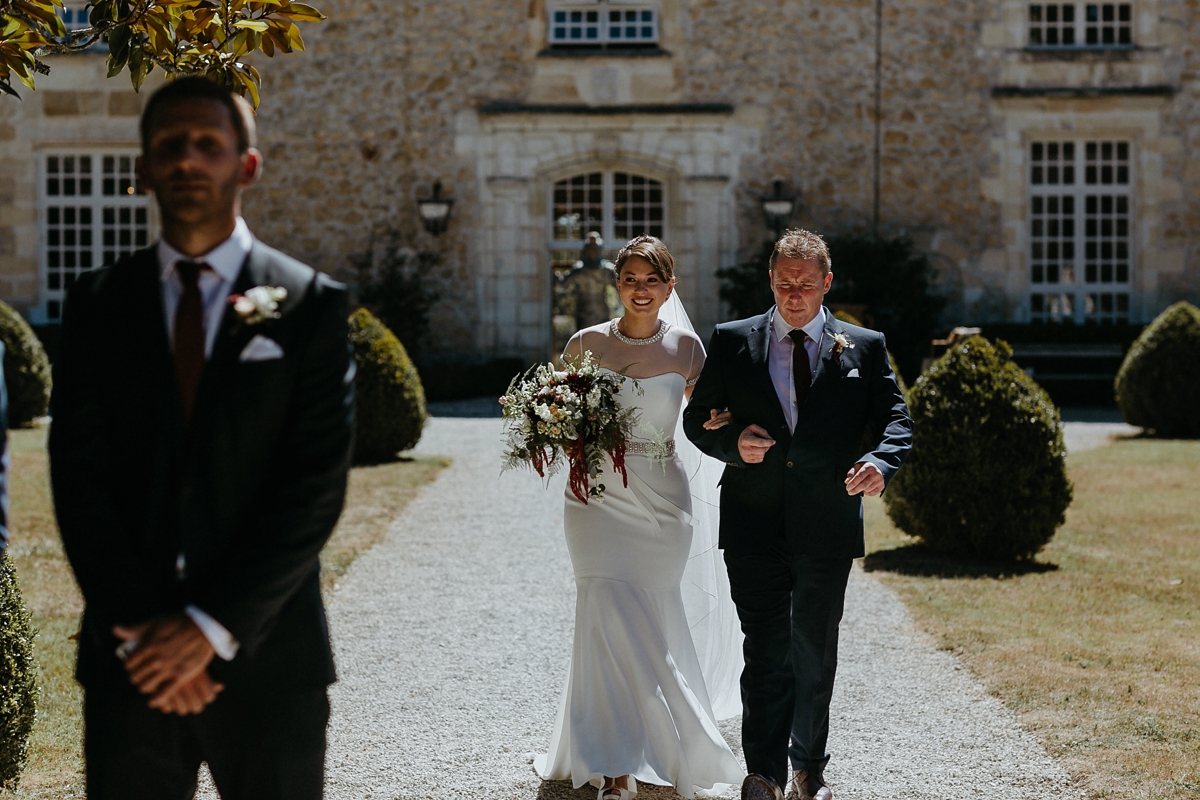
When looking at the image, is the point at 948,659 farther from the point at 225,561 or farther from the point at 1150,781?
the point at 225,561

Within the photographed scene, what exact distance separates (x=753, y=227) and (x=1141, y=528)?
9233mm

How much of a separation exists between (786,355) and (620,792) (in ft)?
4.63

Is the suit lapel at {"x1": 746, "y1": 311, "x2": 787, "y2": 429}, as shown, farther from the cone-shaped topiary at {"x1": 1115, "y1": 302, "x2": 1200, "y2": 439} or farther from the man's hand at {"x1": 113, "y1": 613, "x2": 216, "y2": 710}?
the cone-shaped topiary at {"x1": 1115, "y1": 302, "x2": 1200, "y2": 439}

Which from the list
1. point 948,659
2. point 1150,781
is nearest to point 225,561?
point 1150,781

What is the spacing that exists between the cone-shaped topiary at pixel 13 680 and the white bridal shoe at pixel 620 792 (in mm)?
1681

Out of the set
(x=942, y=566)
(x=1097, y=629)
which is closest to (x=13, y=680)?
(x=1097, y=629)

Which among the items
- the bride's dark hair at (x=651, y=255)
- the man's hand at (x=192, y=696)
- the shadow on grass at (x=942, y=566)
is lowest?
the shadow on grass at (x=942, y=566)

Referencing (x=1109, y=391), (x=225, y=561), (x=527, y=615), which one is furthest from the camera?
(x=1109, y=391)

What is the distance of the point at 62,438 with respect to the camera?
2.02m

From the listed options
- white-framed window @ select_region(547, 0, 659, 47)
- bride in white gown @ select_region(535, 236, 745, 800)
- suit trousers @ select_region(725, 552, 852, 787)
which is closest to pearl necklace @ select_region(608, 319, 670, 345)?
bride in white gown @ select_region(535, 236, 745, 800)

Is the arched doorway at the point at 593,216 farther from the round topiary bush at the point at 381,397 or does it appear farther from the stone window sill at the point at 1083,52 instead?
the round topiary bush at the point at 381,397

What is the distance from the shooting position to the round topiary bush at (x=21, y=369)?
1266cm

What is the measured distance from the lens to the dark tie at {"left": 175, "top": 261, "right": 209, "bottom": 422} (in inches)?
80.6

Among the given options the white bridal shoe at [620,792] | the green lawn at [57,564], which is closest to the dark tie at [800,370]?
the white bridal shoe at [620,792]
